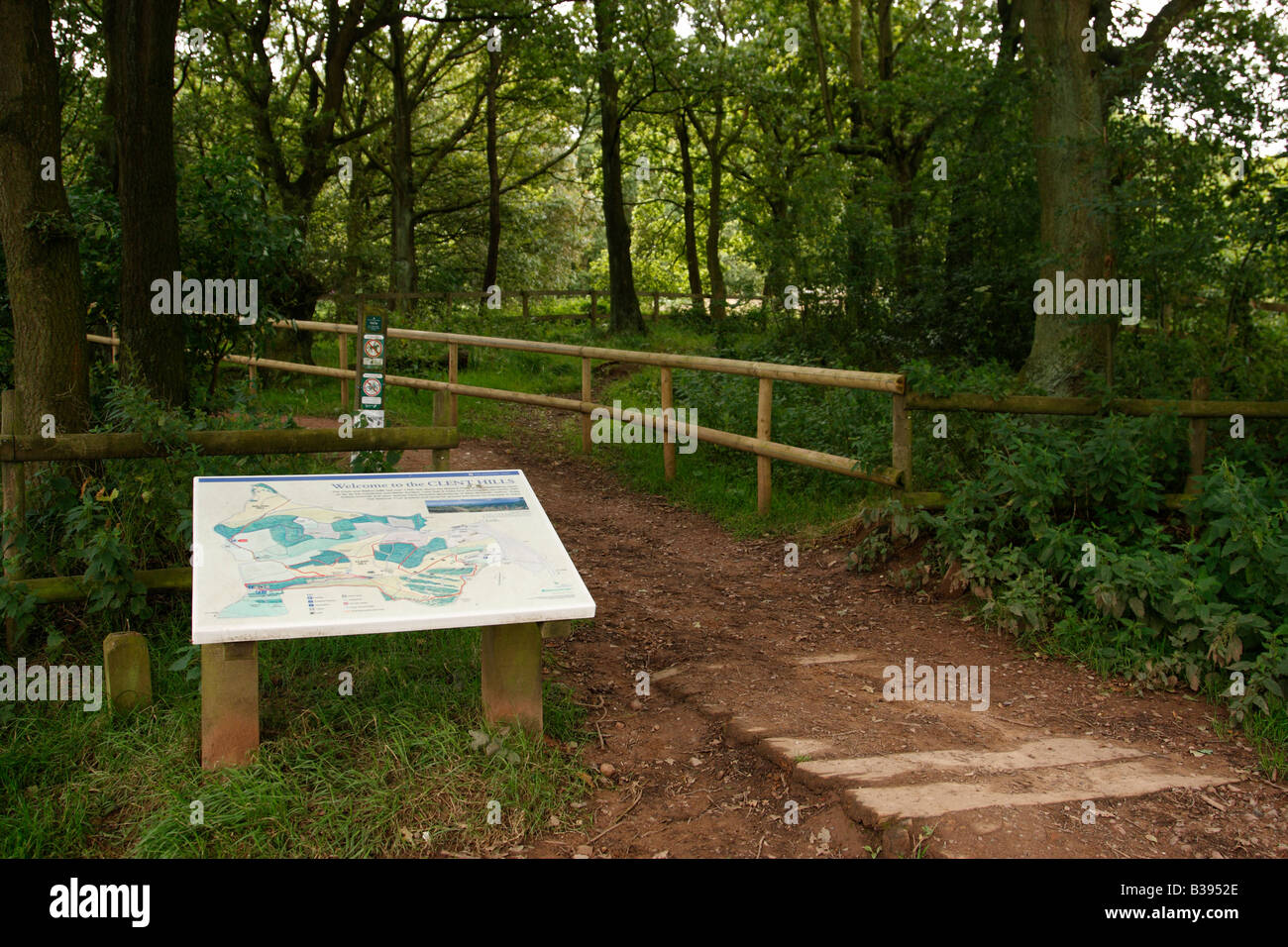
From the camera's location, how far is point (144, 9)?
573cm

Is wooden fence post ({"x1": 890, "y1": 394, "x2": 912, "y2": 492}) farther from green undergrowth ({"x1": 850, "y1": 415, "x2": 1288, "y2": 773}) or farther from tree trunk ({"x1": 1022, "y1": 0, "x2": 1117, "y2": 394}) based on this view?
tree trunk ({"x1": 1022, "y1": 0, "x2": 1117, "y2": 394})

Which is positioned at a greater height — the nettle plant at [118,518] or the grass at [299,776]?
the nettle plant at [118,518]

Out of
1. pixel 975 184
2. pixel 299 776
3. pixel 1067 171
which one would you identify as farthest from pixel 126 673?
pixel 975 184

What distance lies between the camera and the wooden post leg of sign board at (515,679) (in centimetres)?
406

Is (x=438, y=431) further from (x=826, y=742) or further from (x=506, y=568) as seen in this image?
(x=826, y=742)

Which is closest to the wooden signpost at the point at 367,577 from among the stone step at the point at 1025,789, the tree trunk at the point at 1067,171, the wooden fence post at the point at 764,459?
the stone step at the point at 1025,789

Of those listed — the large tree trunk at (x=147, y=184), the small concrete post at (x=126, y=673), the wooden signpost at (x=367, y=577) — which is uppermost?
the large tree trunk at (x=147, y=184)

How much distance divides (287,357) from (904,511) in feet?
31.8

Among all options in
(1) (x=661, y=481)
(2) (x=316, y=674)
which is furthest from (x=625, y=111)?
(2) (x=316, y=674)

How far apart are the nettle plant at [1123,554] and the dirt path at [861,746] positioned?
0.21 meters

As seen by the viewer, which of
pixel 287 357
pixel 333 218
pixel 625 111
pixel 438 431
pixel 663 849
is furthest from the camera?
pixel 333 218

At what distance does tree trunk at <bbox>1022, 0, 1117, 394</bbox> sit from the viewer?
7.92 m

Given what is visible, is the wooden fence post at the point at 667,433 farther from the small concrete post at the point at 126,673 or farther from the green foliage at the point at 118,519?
the small concrete post at the point at 126,673

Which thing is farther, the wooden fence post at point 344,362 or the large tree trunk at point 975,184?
the wooden fence post at point 344,362
